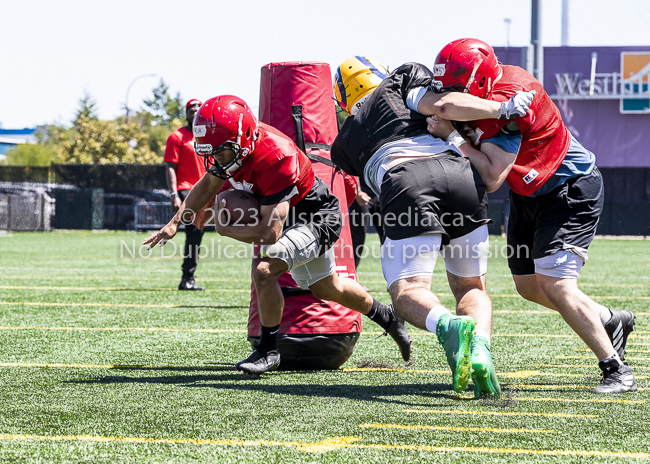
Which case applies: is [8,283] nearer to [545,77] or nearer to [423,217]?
[423,217]

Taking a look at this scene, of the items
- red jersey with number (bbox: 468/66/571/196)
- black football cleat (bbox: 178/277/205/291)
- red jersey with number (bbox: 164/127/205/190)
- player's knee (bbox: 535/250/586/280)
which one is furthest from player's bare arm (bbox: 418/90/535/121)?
black football cleat (bbox: 178/277/205/291)

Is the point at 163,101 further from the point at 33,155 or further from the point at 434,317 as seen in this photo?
the point at 434,317

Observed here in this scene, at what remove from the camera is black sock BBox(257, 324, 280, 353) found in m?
4.61

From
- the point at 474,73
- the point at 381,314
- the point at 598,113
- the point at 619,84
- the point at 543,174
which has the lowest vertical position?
the point at 381,314

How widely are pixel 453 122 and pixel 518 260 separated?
97 cm

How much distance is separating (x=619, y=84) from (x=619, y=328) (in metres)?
29.8

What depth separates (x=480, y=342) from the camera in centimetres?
356

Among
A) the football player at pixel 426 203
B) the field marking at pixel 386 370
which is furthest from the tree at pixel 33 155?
the football player at pixel 426 203

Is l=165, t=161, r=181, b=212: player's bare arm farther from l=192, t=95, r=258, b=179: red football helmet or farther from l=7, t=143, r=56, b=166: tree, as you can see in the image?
l=7, t=143, r=56, b=166: tree

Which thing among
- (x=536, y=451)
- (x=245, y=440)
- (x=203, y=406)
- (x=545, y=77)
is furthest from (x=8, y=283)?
(x=545, y=77)

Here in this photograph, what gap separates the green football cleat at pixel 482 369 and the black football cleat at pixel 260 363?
4.42ft

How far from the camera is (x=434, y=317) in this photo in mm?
3623

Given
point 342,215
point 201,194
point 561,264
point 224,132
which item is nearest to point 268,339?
point 201,194

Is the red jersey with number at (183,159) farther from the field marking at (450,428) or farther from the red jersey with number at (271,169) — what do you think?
the field marking at (450,428)
